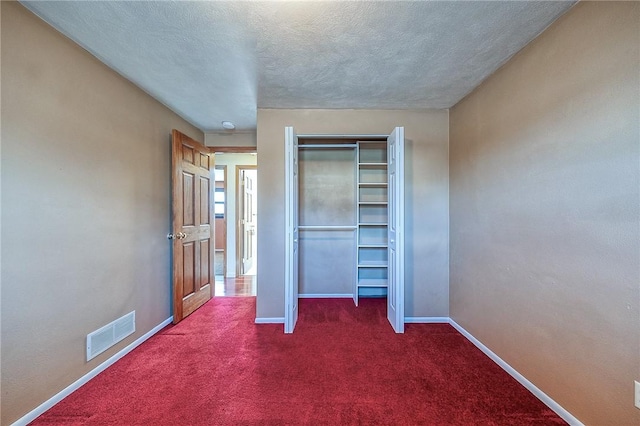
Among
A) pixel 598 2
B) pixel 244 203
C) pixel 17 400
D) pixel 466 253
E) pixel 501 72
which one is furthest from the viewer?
pixel 244 203

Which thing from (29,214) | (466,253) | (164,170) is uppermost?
(164,170)

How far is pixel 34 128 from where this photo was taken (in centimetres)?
154

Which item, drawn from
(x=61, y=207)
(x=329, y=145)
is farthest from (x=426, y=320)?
(x=61, y=207)

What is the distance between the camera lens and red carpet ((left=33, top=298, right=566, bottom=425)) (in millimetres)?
1547

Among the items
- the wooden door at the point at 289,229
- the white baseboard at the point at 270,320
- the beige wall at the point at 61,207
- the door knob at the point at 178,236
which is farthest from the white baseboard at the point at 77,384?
the wooden door at the point at 289,229

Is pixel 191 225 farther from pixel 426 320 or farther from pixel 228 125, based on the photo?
pixel 426 320

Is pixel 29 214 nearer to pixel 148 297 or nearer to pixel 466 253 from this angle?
pixel 148 297

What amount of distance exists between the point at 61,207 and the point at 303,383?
2.05 meters

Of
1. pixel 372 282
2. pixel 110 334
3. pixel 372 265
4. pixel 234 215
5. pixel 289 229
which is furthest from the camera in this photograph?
pixel 234 215

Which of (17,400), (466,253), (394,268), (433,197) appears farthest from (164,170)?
(466,253)

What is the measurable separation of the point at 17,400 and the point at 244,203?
3930mm

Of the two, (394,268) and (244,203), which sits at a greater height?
(244,203)

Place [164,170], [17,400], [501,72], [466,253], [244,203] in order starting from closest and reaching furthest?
[17,400] < [501,72] < [466,253] < [164,170] < [244,203]

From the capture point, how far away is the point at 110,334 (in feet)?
6.82
